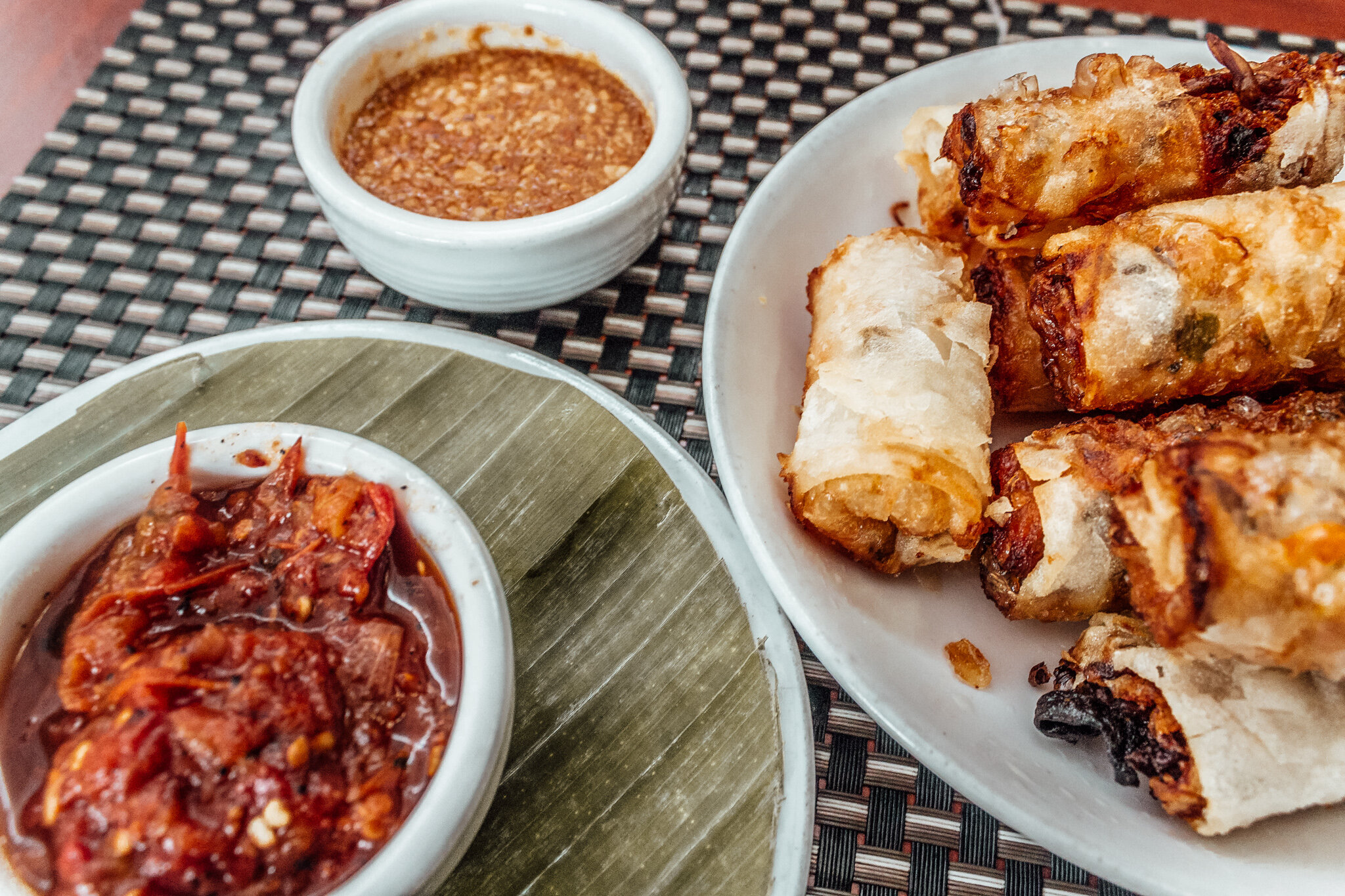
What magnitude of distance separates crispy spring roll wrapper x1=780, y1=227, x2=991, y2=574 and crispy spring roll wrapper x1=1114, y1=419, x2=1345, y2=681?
39 cm

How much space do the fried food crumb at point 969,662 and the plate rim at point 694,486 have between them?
28cm

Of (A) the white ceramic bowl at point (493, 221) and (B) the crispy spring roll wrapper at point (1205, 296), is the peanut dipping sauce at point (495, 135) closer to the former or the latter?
(A) the white ceramic bowl at point (493, 221)

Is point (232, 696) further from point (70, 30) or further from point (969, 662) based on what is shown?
point (70, 30)

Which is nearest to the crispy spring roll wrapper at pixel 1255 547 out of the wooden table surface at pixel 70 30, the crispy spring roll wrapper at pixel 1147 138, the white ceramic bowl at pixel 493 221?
the crispy spring roll wrapper at pixel 1147 138

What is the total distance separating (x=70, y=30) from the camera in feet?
10.2

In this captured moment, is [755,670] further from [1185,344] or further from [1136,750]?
[1185,344]

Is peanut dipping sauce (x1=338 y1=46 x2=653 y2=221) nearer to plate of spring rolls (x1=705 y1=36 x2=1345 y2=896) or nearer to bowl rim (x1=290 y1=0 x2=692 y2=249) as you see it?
bowl rim (x1=290 y1=0 x2=692 y2=249)

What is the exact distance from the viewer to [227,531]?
148 cm

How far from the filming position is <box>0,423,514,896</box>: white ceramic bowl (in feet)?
4.08

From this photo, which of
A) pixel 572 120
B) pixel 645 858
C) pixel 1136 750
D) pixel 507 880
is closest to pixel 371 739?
pixel 507 880

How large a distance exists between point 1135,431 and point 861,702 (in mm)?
801

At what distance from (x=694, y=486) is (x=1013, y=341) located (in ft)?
2.54

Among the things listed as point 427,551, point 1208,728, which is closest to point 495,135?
point 427,551

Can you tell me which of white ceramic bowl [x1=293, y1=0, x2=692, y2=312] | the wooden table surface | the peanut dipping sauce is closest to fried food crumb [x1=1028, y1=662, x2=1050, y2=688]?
white ceramic bowl [x1=293, y1=0, x2=692, y2=312]
